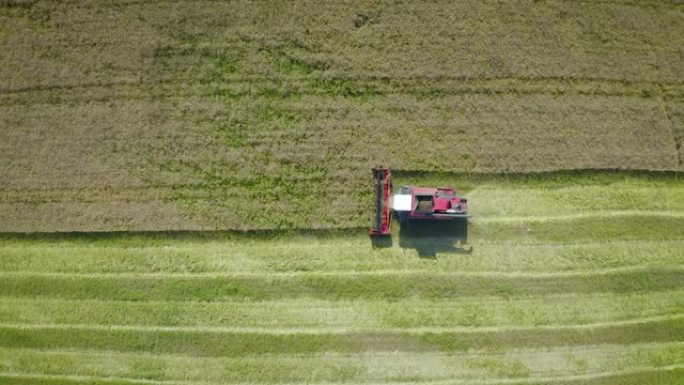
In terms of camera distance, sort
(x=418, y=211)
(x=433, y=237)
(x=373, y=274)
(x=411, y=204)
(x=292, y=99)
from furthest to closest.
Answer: (x=292, y=99)
(x=433, y=237)
(x=373, y=274)
(x=418, y=211)
(x=411, y=204)

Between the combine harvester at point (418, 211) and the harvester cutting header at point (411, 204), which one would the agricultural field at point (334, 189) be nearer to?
the combine harvester at point (418, 211)

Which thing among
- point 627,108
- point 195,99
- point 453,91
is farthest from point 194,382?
point 627,108

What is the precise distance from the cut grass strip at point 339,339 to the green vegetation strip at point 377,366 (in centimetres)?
17

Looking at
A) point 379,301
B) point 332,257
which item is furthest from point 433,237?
point 332,257

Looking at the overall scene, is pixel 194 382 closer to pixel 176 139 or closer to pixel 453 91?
pixel 176 139

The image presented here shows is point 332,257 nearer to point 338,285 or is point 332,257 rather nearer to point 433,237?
point 338,285

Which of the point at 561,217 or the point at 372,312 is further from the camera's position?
the point at 561,217

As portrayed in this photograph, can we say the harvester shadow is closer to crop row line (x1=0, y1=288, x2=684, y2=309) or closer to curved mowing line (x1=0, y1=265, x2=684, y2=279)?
curved mowing line (x1=0, y1=265, x2=684, y2=279)

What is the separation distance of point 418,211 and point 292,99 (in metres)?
4.18

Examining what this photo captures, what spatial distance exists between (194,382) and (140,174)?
5.29m

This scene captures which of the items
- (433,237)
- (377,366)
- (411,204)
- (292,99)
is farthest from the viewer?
(292,99)

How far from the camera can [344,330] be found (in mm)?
12320

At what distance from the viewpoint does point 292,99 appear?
41.3ft

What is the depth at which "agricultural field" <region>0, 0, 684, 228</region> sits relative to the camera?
12523 millimetres
